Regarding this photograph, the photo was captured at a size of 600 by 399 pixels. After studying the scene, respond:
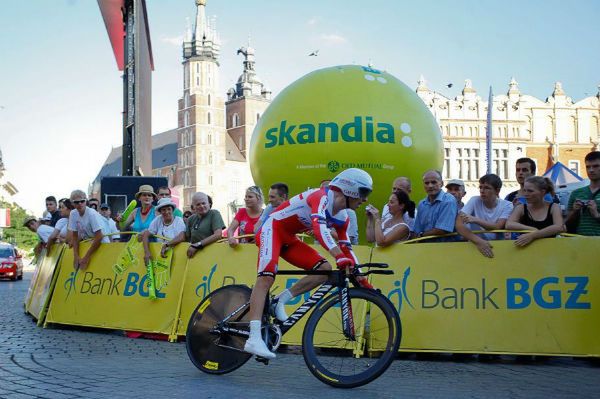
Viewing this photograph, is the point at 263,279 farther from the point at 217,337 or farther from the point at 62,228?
the point at 62,228

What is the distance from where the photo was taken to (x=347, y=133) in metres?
11.0

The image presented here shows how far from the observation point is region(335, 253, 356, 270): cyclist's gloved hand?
5.15 metres

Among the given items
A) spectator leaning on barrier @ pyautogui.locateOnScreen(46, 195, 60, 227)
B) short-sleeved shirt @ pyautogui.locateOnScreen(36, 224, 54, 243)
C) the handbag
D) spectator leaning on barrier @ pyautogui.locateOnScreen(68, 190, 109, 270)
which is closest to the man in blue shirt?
the handbag

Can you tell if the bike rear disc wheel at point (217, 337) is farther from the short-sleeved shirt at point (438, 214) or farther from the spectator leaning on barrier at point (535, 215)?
the spectator leaning on barrier at point (535, 215)

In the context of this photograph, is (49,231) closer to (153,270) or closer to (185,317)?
(153,270)

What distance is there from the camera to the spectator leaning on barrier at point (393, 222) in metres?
7.47

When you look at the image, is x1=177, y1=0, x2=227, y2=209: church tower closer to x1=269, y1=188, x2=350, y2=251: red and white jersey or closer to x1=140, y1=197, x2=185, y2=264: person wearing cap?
x1=140, y1=197, x2=185, y2=264: person wearing cap

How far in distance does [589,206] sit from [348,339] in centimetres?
313

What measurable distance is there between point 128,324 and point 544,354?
4916 millimetres

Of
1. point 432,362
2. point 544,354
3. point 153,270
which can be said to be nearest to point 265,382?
point 432,362

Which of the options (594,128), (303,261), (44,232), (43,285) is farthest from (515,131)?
(303,261)

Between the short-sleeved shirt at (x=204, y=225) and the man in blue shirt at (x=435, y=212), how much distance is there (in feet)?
8.17

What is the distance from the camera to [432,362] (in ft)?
A: 22.5

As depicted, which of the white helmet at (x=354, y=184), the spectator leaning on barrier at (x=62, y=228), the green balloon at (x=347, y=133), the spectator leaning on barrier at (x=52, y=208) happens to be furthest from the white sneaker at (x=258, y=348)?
the spectator leaning on barrier at (x=52, y=208)
